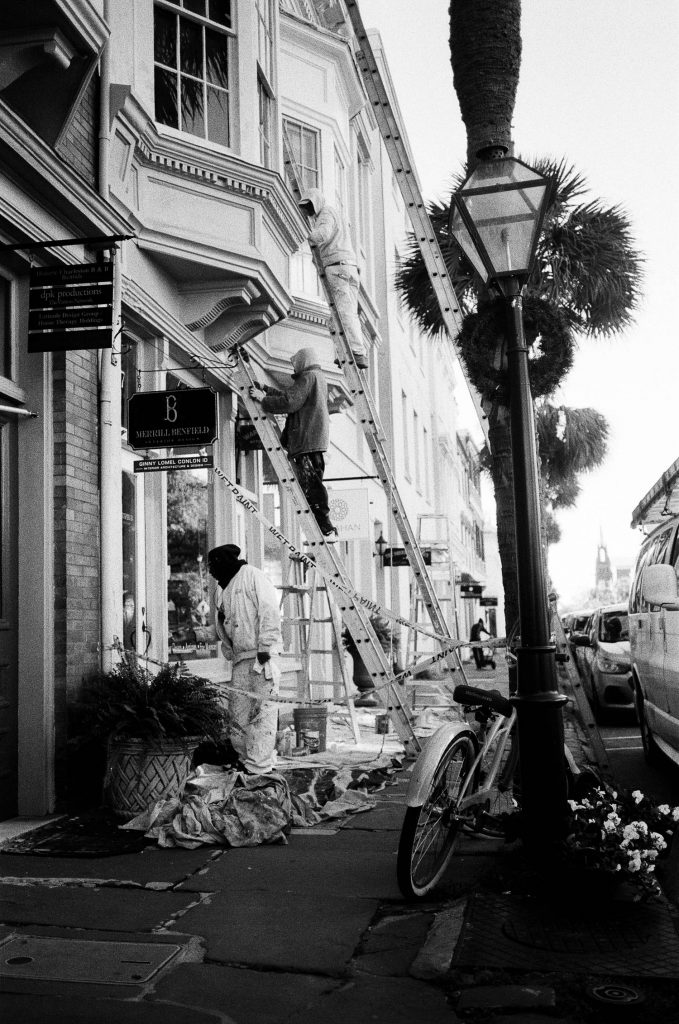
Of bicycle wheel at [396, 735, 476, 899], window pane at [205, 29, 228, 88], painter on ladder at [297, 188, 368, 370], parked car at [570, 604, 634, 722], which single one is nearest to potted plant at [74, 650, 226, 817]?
bicycle wheel at [396, 735, 476, 899]

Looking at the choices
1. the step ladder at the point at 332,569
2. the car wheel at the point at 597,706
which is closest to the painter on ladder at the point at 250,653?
the step ladder at the point at 332,569

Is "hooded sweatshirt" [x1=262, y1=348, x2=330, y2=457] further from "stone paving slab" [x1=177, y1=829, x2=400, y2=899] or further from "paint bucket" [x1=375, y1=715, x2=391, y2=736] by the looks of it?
"stone paving slab" [x1=177, y1=829, x2=400, y2=899]

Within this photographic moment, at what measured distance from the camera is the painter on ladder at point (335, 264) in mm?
9609

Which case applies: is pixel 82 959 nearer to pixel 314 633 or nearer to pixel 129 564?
pixel 129 564

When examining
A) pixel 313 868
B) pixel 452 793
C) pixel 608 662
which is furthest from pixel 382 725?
pixel 452 793

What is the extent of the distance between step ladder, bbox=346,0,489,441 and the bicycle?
478 centimetres

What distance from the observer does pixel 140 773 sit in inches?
263

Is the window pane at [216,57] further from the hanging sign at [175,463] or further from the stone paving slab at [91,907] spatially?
the stone paving slab at [91,907]

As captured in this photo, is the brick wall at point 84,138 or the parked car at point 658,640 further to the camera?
the brick wall at point 84,138

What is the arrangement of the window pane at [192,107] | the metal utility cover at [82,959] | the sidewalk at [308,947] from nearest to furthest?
the sidewalk at [308,947], the metal utility cover at [82,959], the window pane at [192,107]

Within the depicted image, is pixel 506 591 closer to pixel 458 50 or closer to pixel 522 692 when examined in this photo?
pixel 522 692

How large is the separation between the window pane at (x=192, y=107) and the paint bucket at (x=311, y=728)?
19.2ft

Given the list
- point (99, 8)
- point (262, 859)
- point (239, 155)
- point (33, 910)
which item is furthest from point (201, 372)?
point (33, 910)

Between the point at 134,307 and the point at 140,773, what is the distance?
409cm
